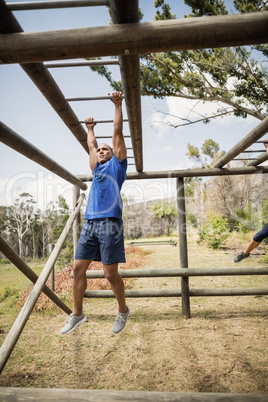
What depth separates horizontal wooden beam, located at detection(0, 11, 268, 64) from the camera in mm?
1124

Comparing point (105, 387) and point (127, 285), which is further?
point (127, 285)

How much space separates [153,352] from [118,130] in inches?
90.4

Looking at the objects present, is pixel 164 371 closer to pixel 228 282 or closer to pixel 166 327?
pixel 166 327

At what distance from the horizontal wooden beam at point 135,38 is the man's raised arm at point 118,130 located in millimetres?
780

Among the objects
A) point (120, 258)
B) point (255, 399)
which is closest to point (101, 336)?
point (120, 258)

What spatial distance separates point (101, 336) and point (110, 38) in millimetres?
3166

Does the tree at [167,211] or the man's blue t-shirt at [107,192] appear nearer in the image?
the man's blue t-shirt at [107,192]

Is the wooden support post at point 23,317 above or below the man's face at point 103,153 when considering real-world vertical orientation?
below

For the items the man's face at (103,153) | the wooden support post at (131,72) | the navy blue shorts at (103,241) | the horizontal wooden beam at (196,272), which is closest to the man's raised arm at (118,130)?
the wooden support post at (131,72)

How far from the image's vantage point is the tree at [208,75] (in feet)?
21.9

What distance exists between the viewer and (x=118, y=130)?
2162 millimetres

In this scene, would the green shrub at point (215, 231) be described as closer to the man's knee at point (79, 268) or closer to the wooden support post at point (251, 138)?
the wooden support post at point (251, 138)

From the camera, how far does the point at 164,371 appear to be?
7.84 ft

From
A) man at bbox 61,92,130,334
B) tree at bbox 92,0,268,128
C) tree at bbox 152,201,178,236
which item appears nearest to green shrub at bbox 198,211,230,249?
tree at bbox 92,0,268,128
